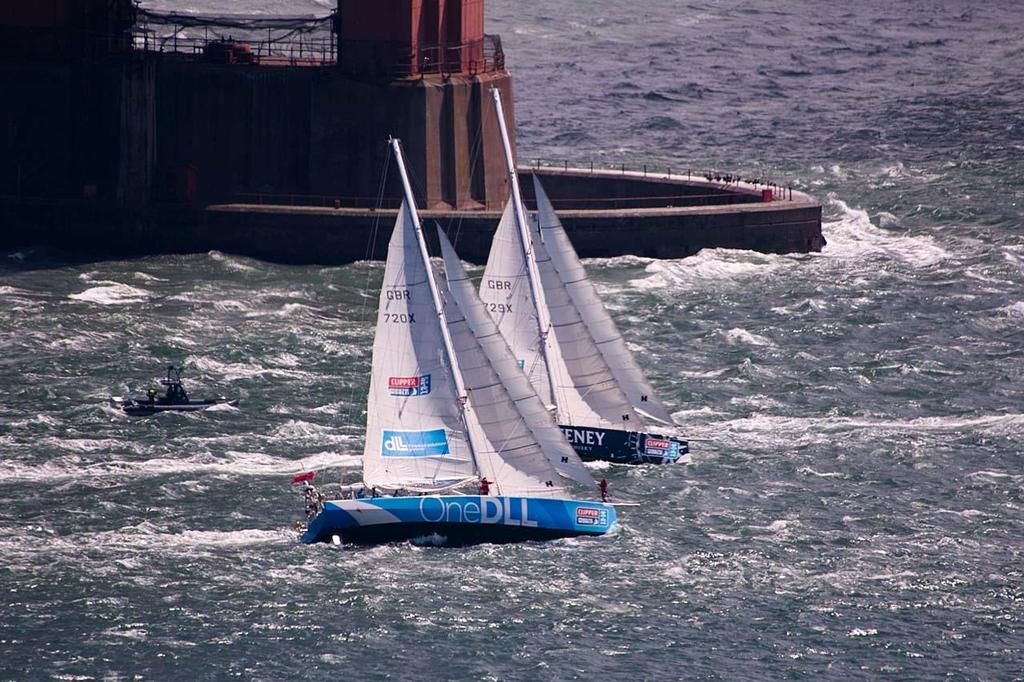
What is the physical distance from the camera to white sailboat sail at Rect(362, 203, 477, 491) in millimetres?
57219

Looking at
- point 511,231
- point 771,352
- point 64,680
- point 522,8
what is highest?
point 522,8

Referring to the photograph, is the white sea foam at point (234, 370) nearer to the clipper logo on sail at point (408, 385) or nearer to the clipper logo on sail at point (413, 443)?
the clipper logo on sail at point (408, 385)

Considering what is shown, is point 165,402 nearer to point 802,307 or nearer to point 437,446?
point 437,446

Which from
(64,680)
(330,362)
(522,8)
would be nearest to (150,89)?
(330,362)

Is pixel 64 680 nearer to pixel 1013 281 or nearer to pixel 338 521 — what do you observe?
pixel 338 521

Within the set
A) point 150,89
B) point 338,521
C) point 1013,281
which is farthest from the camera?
point 150,89

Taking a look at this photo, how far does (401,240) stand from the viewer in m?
56.8

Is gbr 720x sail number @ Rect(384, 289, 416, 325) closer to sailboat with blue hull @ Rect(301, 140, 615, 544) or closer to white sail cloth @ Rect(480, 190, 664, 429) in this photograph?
sailboat with blue hull @ Rect(301, 140, 615, 544)

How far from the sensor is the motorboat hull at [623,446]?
6512cm

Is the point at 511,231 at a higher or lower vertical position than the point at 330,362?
higher

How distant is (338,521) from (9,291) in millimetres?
38938

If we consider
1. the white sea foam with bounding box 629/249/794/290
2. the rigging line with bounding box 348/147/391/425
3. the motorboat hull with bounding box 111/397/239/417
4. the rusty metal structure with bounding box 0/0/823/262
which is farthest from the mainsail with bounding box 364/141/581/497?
the rusty metal structure with bounding box 0/0/823/262

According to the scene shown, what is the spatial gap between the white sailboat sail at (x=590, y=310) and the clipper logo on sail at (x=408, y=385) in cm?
1044

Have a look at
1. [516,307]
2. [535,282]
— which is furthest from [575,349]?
[535,282]
